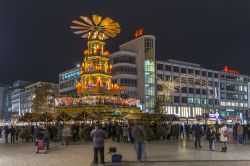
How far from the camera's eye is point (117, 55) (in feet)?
345

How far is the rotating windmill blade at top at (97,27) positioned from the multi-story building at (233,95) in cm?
7301

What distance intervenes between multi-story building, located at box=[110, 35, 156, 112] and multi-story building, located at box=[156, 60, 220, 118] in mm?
3490

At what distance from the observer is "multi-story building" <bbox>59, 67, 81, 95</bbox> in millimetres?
122231

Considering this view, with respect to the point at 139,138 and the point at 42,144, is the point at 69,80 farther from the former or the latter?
the point at 139,138

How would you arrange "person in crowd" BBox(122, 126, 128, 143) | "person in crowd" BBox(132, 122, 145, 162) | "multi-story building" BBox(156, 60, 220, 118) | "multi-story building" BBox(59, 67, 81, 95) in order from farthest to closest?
"multi-story building" BBox(59, 67, 81, 95)
"multi-story building" BBox(156, 60, 220, 118)
"person in crowd" BBox(122, 126, 128, 143)
"person in crowd" BBox(132, 122, 145, 162)

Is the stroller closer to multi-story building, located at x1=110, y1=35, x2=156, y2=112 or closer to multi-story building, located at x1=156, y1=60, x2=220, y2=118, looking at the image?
multi-story building, located at x1=110, y1=35, x2=156, y2=112

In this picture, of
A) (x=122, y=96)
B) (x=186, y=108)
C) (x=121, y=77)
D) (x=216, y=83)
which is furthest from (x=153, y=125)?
(x=216, y=83)

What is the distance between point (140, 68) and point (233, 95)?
151 ft

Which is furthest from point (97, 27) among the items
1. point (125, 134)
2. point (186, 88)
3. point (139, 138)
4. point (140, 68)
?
point (186, 88)

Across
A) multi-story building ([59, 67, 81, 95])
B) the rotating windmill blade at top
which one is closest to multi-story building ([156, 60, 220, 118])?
multi-story building ([59, 67, 81, 95])

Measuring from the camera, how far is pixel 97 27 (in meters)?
65.9

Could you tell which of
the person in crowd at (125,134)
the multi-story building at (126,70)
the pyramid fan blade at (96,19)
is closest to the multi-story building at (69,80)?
the multi-story building at (126,70)

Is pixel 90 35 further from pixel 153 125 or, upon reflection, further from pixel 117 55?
pixel 117 55

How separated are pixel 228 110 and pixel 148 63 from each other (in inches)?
1603
